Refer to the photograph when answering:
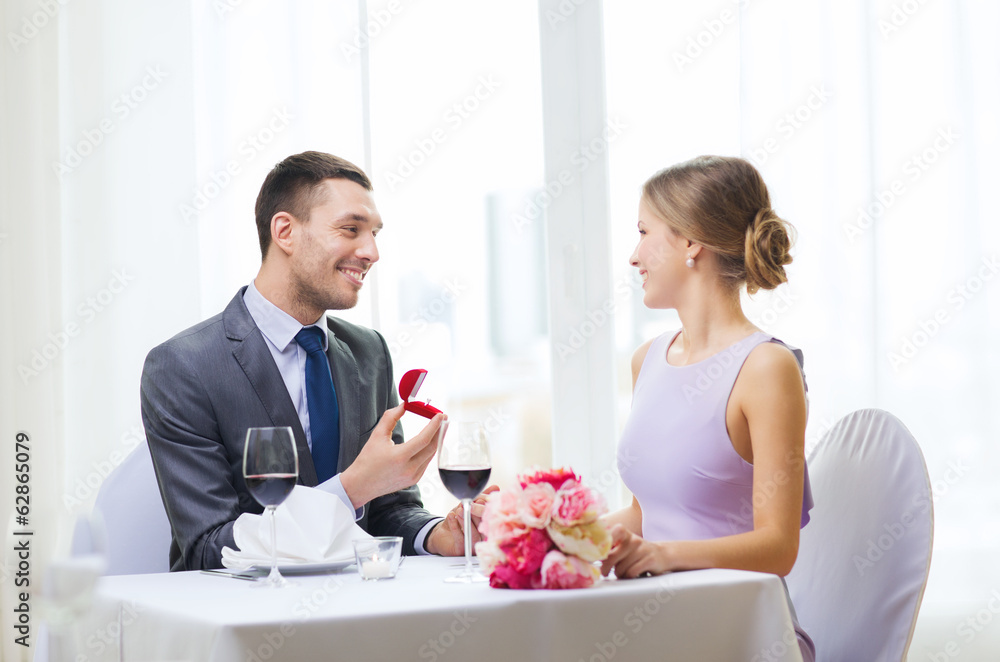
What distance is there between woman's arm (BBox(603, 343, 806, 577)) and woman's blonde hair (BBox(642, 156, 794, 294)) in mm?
212

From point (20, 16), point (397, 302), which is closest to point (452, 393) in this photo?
point (397, 302)

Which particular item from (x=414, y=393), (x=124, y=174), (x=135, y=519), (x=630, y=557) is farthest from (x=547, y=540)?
(x=124, y=174)

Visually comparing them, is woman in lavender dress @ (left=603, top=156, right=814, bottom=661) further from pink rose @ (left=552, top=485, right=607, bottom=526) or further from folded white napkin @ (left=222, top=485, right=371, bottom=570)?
folded white napkin @ (left=222, top=485, right=371, bottom=570)

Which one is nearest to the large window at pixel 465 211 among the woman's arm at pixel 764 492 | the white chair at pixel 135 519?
the white chair at pixel 135 519

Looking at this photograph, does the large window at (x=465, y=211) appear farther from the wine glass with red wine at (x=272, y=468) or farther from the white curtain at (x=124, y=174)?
the wine glass with red wine at (x=272, y=468)

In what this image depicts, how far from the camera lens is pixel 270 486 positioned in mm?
1280

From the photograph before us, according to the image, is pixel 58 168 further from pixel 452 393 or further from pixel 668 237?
pixel 668 237

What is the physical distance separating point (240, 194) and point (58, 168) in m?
0.57

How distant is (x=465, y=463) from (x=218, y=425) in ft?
2.36

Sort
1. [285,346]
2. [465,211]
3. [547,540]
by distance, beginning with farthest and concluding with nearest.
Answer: [465,211], [285,346], [547,540]

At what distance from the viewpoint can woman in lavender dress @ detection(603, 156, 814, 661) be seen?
5.02ft

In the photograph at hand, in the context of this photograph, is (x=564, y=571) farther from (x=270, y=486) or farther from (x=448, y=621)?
(x=270, y=486)

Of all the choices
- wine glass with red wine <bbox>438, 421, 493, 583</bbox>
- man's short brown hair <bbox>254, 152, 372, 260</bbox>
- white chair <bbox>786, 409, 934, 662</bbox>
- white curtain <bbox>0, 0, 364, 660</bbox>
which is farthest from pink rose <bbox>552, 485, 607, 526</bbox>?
white curtain <bbox>0, 0, 364, 660</bbox>

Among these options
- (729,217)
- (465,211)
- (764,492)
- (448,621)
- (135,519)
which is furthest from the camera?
(465,211)
